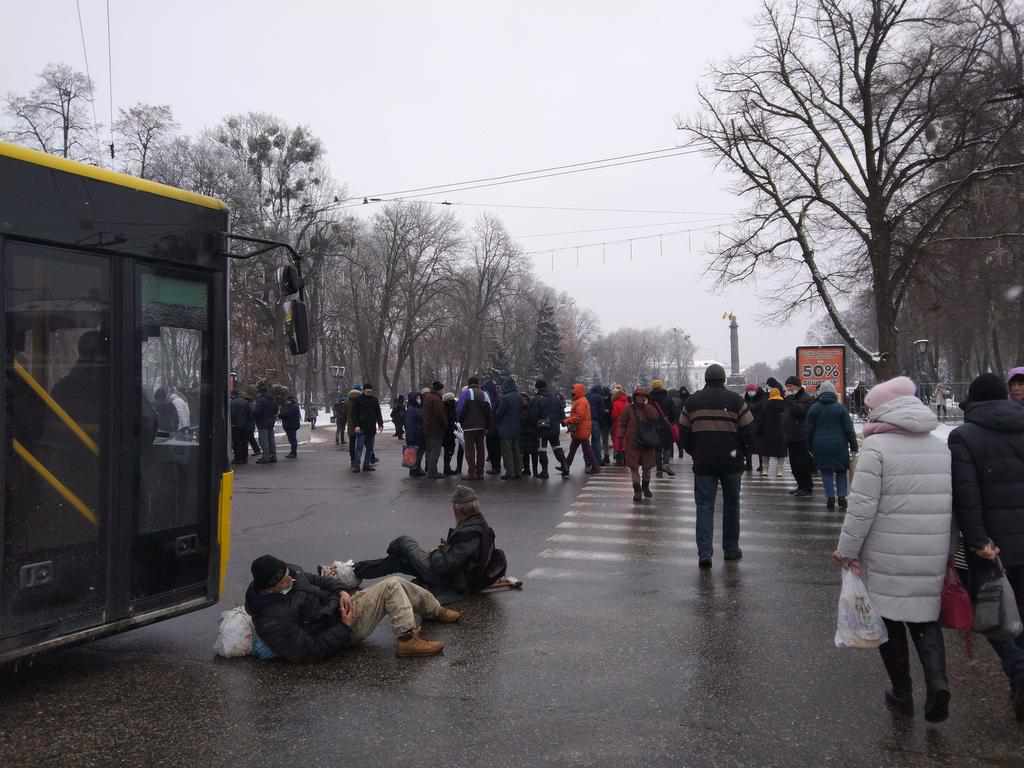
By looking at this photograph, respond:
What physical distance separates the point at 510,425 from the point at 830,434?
6.20 meters

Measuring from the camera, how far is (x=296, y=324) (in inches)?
254

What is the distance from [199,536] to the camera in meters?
5.82

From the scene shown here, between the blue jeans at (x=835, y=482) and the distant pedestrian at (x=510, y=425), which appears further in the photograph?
the distant pedestrian at (x=510, y=425)

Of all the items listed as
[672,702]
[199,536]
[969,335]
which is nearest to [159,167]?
[199,536]

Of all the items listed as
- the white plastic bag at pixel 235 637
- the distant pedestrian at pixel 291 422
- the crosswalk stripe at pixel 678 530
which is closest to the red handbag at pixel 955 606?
the white plastic bag at pixel 235 637

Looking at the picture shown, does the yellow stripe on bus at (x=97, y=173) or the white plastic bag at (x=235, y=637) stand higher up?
the yellow stripe on bus at (x=97, y=173)

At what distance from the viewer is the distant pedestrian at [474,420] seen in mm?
16203

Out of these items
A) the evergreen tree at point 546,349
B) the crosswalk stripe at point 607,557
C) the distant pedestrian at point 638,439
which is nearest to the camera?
the crosswalk stripe at point 607,557

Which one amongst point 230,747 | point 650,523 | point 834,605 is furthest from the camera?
point 650,523

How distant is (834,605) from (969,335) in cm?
4329

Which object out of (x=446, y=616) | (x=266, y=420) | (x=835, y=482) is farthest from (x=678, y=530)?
(x=266, y=420)

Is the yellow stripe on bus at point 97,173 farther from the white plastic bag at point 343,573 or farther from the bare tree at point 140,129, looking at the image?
the bare tree at point 140,129

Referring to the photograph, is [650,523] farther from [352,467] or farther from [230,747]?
[352,467]

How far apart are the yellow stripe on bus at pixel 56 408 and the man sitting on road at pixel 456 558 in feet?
8.62
